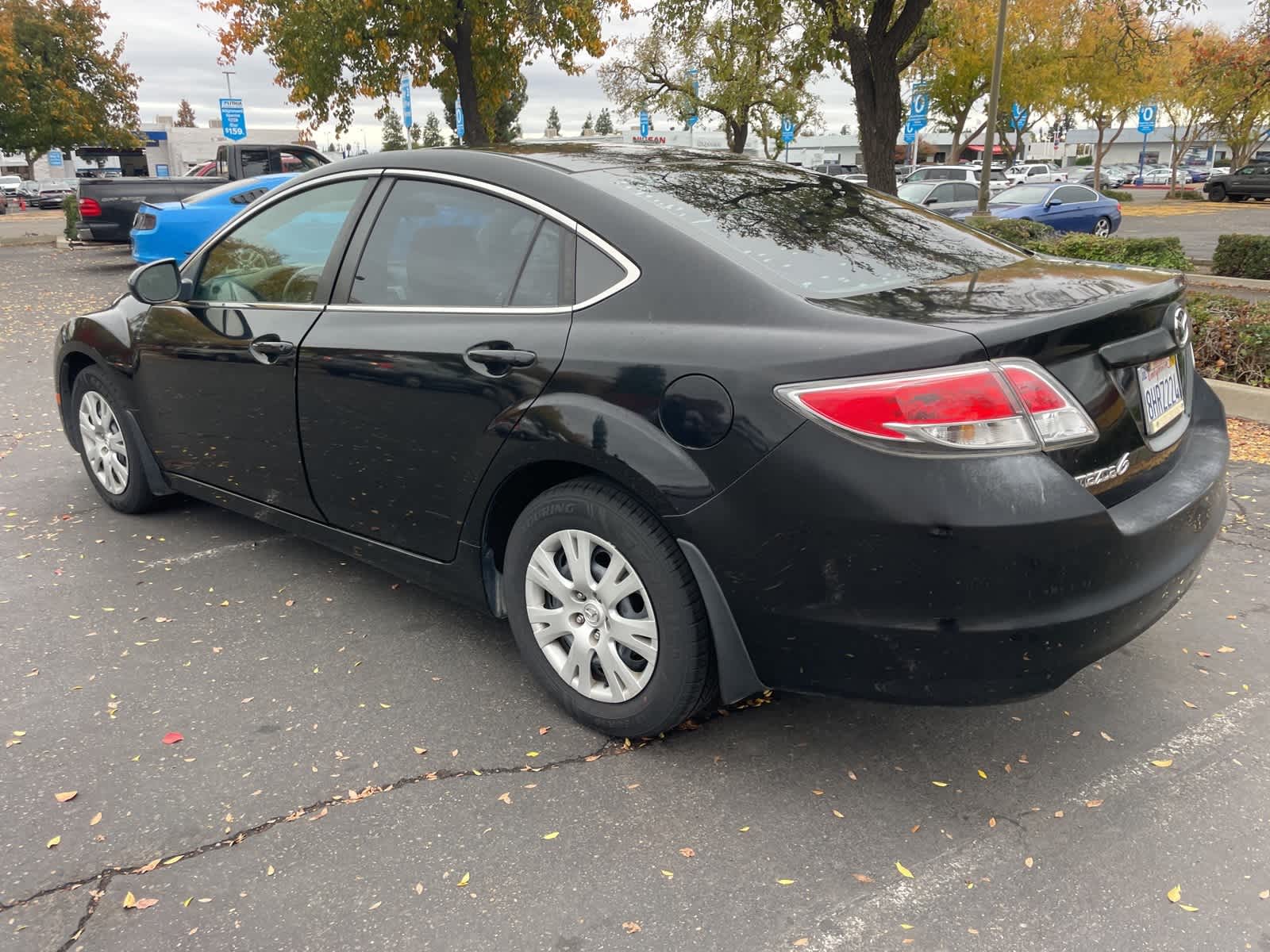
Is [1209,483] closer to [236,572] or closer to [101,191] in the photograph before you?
[236,572]

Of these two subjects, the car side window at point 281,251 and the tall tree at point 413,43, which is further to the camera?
the tall tree at point 413,43

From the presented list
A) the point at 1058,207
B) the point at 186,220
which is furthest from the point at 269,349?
the point at 1058,207

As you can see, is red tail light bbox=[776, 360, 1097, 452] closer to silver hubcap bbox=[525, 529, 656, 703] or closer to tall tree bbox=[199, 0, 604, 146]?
silver hubcap bbox=[525, 529, 656, 703]

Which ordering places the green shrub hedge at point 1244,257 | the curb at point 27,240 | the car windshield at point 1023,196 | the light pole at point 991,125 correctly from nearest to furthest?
1. the green shrub hedge at point 1244,257
2. the car windshield at point 1023,196
3. the light pole at point 991,125
4. the curb at point 27,240

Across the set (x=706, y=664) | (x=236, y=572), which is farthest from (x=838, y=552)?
(x=236, y=572)

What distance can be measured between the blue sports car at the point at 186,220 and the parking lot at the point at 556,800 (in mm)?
9339

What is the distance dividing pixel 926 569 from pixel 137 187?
16.8 m

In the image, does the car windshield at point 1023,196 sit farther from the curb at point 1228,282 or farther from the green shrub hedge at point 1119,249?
the curb at point 1228,282

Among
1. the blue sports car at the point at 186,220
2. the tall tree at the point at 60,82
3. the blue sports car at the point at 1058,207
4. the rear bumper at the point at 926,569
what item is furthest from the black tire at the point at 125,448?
the tall tree at the point at 60,82

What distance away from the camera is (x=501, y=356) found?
9.41 ft

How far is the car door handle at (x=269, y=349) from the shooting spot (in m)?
3.52

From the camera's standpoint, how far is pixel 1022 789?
2.66 m

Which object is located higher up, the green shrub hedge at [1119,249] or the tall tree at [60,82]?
the tall tree at [60,82]

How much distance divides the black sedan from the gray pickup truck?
13355 millimetres
